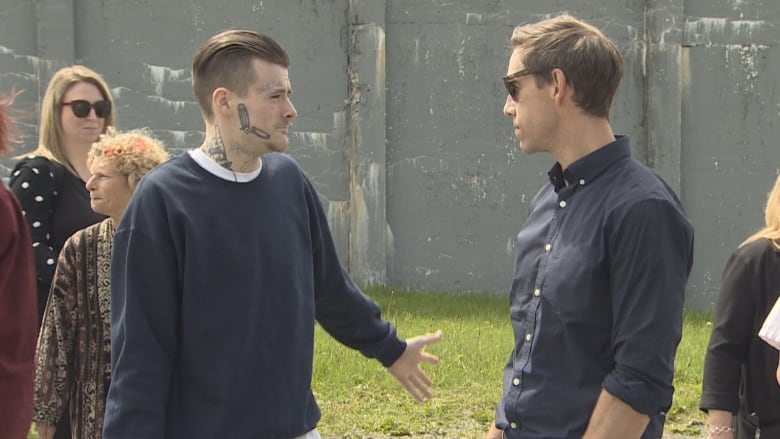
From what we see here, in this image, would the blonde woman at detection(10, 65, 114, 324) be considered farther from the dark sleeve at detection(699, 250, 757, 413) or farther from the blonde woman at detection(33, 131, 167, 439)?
the dark sleeve at detection(699, 250, 757, 413)

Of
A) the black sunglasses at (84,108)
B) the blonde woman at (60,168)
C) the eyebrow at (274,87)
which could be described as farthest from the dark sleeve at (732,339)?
the black sunglasses at (84,108)

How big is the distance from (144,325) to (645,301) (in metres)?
1.30

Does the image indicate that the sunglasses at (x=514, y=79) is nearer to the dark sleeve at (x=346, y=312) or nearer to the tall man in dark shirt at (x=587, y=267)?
the tall man in dark shirt at (x=587, y=267)

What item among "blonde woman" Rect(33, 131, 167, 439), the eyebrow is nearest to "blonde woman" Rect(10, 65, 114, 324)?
"blonde woman" Rect(33, 131, 167, 439)

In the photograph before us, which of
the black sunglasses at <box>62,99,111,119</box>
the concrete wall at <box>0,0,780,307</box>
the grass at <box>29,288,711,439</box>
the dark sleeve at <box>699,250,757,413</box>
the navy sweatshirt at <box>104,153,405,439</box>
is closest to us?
the navy sweatshirt at <box>104,153,405,439</box>

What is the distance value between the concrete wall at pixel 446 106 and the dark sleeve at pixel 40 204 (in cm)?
622

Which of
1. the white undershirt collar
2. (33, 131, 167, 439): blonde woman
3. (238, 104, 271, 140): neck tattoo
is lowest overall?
(33, 131, 167, 439): blonde woman

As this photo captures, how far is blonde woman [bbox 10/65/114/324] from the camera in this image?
204 inches

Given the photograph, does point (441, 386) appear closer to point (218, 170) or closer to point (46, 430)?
point (46, 430)

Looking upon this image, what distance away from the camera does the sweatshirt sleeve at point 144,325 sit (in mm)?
3297

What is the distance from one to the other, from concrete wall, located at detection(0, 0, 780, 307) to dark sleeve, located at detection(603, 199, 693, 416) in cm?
887

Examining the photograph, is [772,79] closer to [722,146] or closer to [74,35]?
[722,146]

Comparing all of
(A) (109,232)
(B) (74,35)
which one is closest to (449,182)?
(B) (74,35)

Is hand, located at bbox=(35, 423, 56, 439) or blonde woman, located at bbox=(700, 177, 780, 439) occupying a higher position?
blonde woman, located at bbox=(700, 177, 780, 439)
